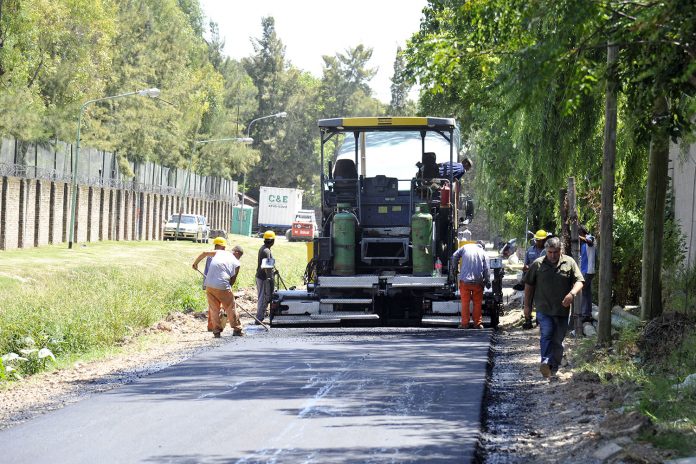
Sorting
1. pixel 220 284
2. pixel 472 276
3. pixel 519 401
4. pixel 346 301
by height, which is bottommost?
pixel 519 401

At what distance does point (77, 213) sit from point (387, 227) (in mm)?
42366

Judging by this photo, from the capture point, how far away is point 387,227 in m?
21.9

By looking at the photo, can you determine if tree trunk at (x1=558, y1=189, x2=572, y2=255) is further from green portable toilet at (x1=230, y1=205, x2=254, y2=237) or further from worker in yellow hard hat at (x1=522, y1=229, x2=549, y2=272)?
green portable toilet at (x1=230, y1=205, x2=254, y2=237)

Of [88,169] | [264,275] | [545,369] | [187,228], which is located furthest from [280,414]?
[187,228]

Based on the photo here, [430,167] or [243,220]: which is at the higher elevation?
[430,167]

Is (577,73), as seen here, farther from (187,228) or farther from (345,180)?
(187,228)

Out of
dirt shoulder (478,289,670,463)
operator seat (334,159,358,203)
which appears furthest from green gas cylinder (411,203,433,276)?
dirt shoulder (478,289,670,463)

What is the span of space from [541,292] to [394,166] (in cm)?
793

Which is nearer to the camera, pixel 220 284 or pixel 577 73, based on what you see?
pixel 577 73

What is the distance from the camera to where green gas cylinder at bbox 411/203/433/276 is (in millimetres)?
21188

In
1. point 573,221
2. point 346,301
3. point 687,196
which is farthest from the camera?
point 687,196

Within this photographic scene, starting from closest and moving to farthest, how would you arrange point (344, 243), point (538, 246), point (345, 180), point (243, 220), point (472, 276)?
point (472, 276) < point (538, 246) < point (344, 243) < point (345, 180) < point (243, 220)

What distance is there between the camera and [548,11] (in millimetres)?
11438

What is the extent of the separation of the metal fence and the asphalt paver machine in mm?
31984
